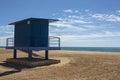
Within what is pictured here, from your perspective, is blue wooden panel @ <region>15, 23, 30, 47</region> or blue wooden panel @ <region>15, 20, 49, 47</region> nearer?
blue wooden panel @ <region>15, 20, 49, 47</region>

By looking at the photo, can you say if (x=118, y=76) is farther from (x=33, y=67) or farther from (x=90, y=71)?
(x=33, y=67)

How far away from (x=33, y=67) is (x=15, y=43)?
7.54 metres

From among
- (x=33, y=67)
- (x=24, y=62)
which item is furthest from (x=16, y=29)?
(x=33, y=67)

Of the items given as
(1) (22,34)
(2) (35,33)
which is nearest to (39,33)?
(2) (35,33)

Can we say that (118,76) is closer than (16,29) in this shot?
Yes

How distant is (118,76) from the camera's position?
53.3ft

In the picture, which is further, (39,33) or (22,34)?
(22,34)

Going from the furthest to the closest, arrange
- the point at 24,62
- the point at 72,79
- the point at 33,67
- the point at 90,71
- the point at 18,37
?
the point at 18,37, the point at 24,62, the point at 33,67, the point at 90,71, the point at 72,79

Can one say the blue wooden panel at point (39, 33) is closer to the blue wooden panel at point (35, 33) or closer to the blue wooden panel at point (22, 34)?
the blue wooden panel at point (35, 33)

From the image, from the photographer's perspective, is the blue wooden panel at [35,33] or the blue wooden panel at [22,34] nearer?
the blue wooden panel at [35,33]

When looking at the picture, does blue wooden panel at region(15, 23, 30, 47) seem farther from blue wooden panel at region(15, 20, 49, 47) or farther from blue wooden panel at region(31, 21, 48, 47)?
blue wooden panel at region(31, 21, 48, 47)

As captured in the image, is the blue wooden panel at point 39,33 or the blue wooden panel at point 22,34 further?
the blue wooden panel at point 22,34

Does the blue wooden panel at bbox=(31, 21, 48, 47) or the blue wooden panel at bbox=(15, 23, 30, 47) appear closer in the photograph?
the blue wooden panel at bbox=(31, 21, 48, 47)

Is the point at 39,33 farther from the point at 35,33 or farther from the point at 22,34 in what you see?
the point at 22,34
